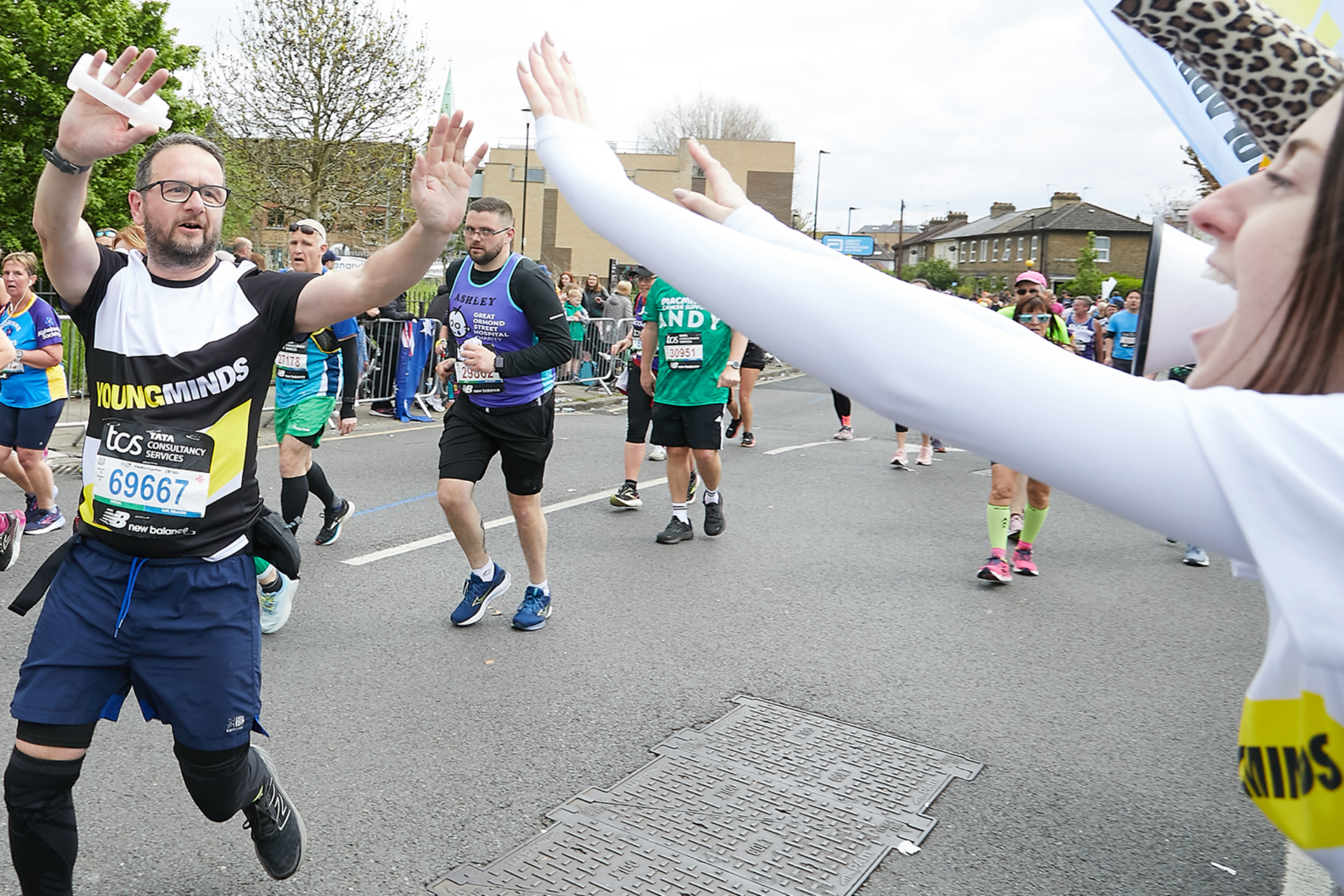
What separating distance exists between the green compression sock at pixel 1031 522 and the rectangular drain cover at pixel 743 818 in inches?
126

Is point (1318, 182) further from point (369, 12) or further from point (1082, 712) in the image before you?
point (369, 12)

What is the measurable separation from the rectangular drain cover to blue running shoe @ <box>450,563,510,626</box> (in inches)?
64.8

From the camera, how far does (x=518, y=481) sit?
5348 millimetres

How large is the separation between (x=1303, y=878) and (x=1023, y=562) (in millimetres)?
3768

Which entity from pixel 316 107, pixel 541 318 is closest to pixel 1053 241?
pixel 316 107

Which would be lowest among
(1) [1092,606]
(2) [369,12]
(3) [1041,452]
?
(1) [1092,606]

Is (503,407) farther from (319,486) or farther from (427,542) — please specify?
(319,486)

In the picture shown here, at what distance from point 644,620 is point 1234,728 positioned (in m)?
2.74

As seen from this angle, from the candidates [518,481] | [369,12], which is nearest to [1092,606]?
[518,481]

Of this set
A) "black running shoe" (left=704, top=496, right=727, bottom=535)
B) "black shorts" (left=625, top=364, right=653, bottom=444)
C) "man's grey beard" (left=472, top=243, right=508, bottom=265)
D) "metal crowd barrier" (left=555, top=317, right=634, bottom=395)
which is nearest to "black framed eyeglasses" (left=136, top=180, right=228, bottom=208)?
"man's grey beard" (left=472, top=243, right=508, bottom=265)

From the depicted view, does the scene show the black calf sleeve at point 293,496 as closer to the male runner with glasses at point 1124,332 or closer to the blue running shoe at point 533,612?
the blue running shoe at point 533,612

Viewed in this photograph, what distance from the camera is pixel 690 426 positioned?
7629 mm

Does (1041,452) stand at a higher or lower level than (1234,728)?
higher

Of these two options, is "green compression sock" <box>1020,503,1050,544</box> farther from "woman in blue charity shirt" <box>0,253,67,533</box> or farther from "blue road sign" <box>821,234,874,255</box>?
"blue road sign" <box>821,234,874,255</box>
